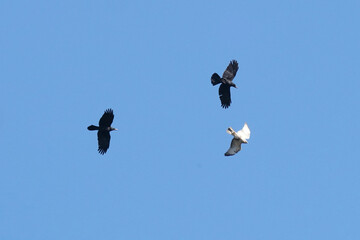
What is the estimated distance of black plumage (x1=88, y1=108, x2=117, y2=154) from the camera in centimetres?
3200

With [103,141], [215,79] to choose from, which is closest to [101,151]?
[103,141]

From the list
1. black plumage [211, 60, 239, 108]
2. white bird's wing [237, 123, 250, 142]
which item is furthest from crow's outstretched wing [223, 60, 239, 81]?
white bird's wing [237, 123, 250, 142]

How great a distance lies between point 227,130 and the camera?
30.1 meters

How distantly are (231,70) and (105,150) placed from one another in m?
7.75

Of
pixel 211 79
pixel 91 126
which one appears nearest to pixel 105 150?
pixel 91 126

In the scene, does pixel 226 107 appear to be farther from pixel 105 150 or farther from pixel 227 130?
pixel 105 150

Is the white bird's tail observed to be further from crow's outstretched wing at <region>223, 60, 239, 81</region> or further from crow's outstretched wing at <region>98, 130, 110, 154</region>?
crow's outstretched wing at <region>98, 130, 110, 154</region>

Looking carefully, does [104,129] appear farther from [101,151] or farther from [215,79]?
[215,79]

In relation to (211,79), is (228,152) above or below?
below

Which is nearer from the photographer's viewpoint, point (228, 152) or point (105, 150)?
point (228, 152)

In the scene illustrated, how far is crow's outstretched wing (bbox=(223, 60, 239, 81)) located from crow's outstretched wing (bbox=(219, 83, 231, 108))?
1.54 feet

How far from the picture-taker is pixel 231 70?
109ft

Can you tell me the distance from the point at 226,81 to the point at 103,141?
7.07 meters

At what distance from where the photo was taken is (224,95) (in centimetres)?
3331
